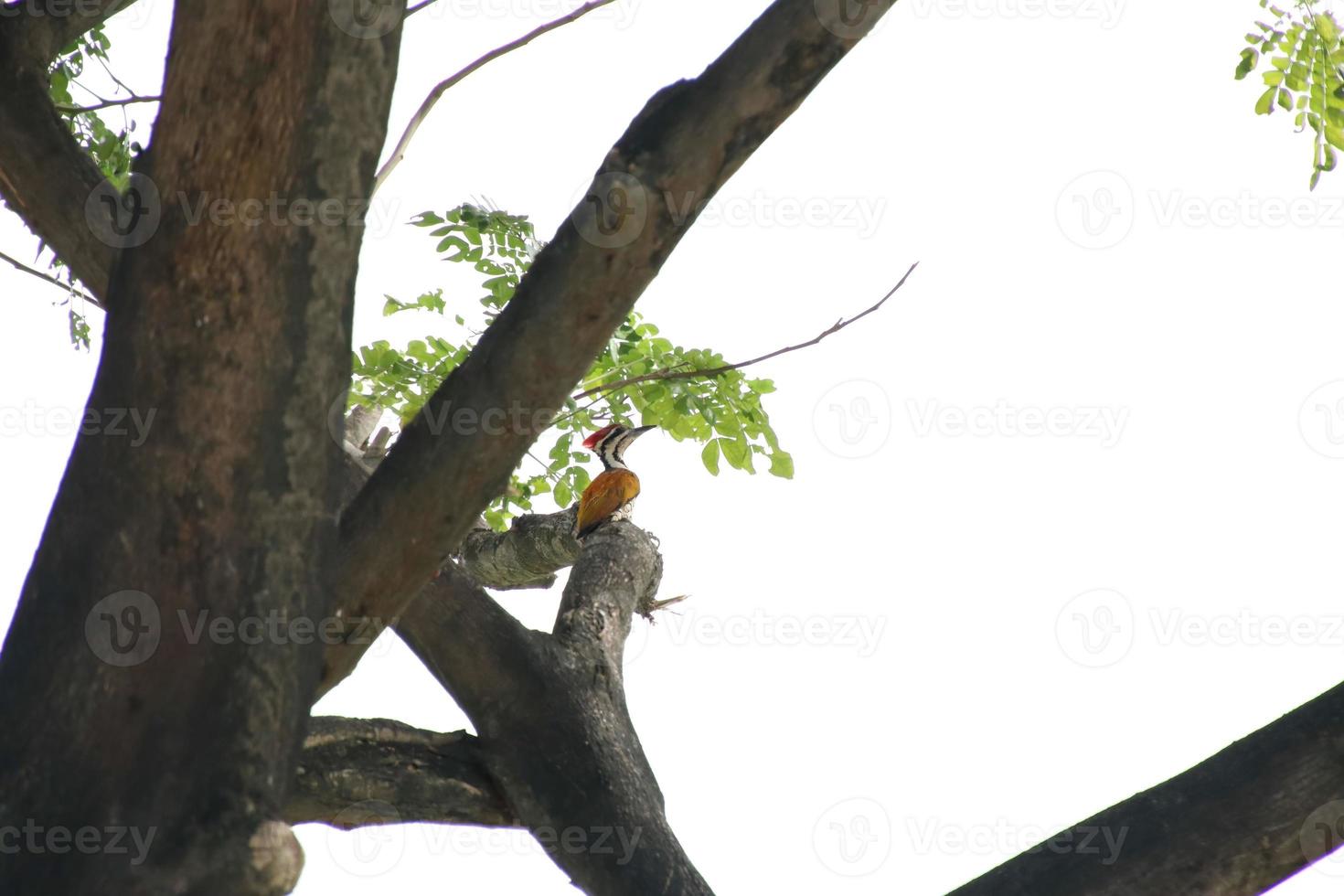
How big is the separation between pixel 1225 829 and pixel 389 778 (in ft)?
6.42

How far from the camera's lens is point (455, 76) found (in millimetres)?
3447

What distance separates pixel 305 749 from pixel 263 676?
3.49 ft

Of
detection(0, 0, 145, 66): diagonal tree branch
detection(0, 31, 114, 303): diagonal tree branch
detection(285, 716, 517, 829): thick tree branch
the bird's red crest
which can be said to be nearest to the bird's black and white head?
the bird's red crest

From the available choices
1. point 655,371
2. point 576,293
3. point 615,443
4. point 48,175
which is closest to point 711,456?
point 655,371

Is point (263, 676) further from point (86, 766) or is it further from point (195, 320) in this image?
point (195, 320)

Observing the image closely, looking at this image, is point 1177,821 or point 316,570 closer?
point 316,570

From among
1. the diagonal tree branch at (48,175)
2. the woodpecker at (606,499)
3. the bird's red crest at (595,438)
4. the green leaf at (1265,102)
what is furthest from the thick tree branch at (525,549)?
the green leaf at (1265,102)

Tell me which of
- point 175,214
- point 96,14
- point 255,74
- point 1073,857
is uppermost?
point 96,14

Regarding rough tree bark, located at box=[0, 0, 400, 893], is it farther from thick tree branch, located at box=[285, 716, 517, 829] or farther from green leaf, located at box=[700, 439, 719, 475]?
green leaf, located at box=[700, 439, 719, 475]

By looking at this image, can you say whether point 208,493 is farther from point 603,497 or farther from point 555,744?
point 603,497

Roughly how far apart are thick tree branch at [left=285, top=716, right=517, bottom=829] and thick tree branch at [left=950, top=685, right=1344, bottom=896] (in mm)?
1380

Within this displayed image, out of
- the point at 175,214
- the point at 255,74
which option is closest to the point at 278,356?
the point at 175,214

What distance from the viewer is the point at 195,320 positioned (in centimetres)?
226

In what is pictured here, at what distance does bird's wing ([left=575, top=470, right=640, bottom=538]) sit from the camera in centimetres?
550
